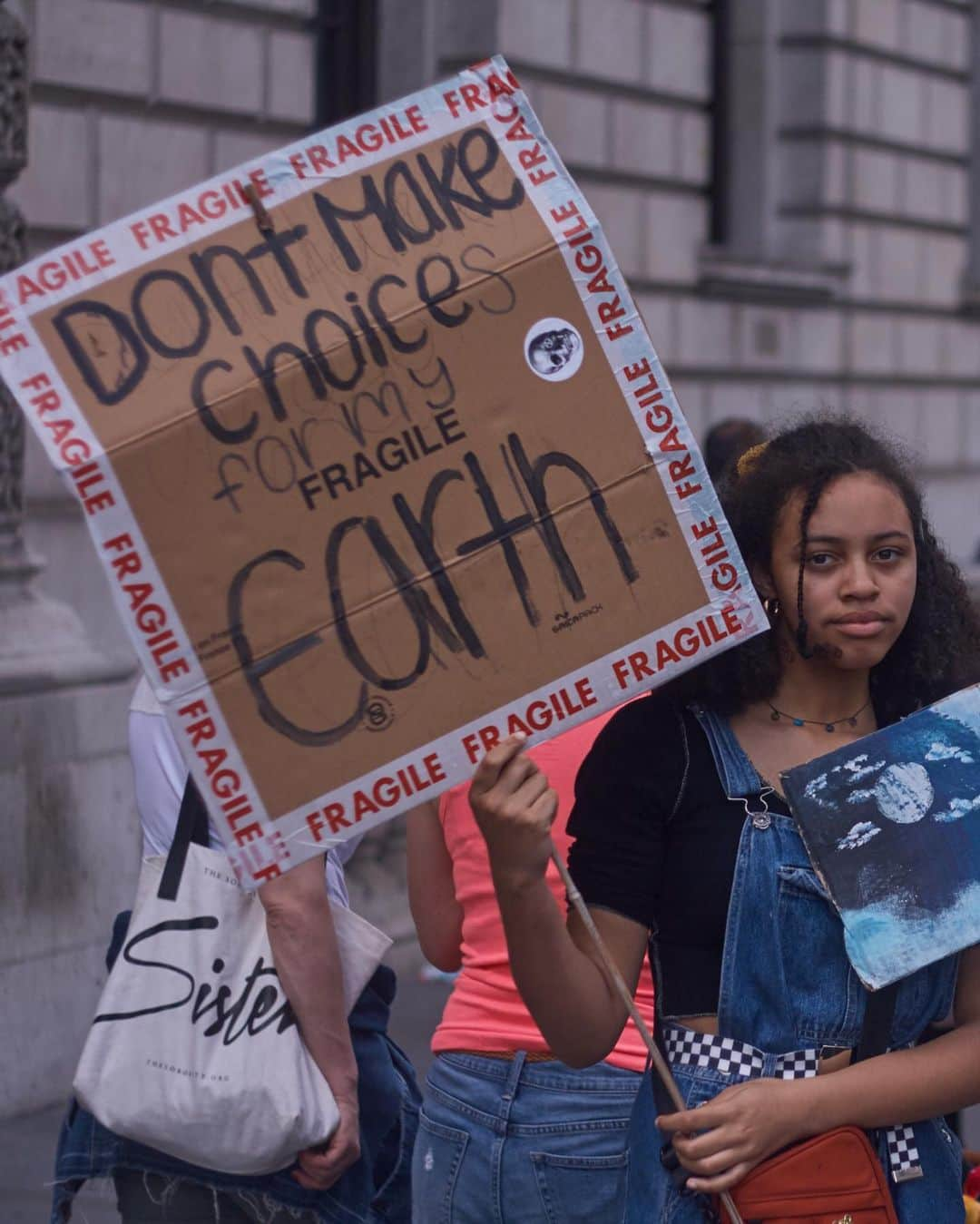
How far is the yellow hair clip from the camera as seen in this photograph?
2896 mm

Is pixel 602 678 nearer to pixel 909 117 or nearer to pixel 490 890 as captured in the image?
pixel 490 890

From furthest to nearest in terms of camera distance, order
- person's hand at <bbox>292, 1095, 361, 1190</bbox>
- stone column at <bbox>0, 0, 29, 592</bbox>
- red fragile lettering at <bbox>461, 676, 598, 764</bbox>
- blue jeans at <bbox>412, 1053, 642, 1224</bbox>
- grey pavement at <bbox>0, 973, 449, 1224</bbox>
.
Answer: stone column at <bbox>0, 0, 29, 592</bbox> → grey pavement at <bbox>0, 973, 449, 1224</bbox> → person's hand at <bbox>292, 1095, 361, 1190</bbox> → blue jeans at <bbox>412, 1053, 642, 1224</bbox> → red fragile lettering at <bbox>461, 676, 598, 764</bbox>

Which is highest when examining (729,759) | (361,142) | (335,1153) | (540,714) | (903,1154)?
(361,142)

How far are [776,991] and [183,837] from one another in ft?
3.23

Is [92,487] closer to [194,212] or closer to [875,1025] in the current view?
[194,212]

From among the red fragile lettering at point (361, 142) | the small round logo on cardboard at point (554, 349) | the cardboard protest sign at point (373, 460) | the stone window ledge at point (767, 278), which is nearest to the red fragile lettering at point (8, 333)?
the cardboard protest sign at point (373, 460)

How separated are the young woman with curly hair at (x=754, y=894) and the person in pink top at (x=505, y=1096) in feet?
1.19

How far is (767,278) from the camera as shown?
45.2 feet

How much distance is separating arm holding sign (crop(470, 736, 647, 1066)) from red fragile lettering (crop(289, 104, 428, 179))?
718 millimetres

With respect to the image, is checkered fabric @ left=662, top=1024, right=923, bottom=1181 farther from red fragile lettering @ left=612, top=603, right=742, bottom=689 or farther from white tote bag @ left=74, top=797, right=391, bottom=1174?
white tote bag @ left=74, top=797, right=391, bottom=1174

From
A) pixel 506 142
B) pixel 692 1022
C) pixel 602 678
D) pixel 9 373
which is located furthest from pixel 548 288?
pixel 692 1022

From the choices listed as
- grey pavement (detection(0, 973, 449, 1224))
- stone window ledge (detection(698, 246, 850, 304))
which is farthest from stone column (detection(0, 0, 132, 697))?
stone window ledge (detection(698, 246, 850, 304))

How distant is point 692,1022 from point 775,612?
54 cm

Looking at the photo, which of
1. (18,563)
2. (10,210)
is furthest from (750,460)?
(18,563)
